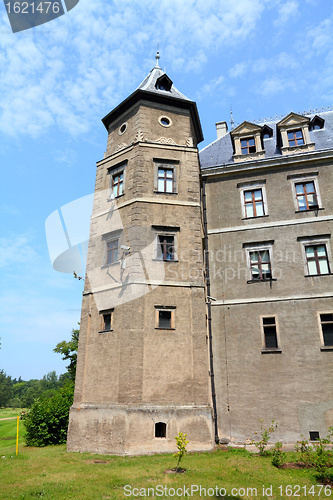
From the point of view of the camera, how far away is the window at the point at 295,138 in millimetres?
22344

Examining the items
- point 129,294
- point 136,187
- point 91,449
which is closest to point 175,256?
point 129,294

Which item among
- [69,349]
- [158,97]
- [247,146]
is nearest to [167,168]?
[158,97]

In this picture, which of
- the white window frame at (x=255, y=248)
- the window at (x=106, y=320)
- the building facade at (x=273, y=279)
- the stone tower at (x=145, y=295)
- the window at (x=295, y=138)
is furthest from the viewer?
the window at (x=295, y=138)

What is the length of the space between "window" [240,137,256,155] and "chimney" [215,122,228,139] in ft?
17.0

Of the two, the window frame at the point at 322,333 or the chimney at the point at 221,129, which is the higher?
the chimney at the point at 221,129

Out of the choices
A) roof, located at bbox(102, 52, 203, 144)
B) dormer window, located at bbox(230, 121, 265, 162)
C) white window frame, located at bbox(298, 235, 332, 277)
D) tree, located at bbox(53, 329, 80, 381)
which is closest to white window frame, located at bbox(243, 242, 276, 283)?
white window frame, located at bbox(298, 235, 332, 277)

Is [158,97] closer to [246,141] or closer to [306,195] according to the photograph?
[246,141]

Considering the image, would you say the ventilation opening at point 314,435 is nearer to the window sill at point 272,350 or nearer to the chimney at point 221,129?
the window sill at point 272,350

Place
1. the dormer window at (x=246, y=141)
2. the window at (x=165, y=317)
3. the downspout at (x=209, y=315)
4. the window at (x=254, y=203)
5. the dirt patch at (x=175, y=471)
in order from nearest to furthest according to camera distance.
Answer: the dirt patch at (x=175, y=471) < the window at (x=165, y=317) < the downspout at (x=209, y=315) < the window at (x=254, y=203) < the dormer window at (x=246, y=141)

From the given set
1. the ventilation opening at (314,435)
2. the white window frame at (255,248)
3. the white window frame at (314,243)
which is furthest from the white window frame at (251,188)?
the ventilation opening at (314,435)

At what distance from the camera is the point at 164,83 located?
23.4 meters

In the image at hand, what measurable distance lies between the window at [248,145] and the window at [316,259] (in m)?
7.44

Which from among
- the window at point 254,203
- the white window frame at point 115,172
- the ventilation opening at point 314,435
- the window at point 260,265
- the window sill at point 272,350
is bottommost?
the ventilation opening at point 314,435

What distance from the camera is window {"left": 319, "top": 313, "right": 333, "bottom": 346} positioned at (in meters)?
17.9
